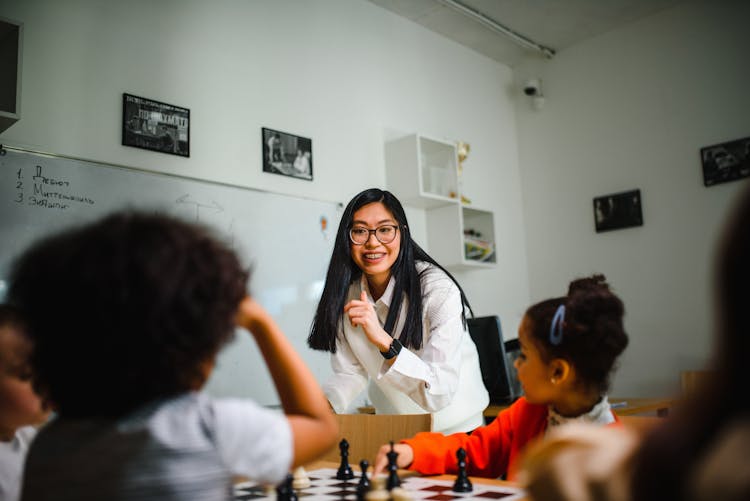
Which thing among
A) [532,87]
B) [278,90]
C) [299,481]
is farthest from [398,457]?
[532,87]

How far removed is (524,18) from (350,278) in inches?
125

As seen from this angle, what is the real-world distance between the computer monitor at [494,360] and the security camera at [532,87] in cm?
243

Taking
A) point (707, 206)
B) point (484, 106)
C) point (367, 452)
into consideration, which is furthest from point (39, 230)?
point (707, 206)

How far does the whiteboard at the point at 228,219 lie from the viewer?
255 cm

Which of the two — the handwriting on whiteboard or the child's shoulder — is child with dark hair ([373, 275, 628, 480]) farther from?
the handwriting on whiteboard

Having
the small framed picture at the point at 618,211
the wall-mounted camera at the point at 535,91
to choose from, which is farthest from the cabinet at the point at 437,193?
the wall-mounted camera at the point at 535,91

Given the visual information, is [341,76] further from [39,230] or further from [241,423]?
[241,423]

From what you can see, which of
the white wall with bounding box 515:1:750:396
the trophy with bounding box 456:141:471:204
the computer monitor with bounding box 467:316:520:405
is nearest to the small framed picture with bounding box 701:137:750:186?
the white wall with bounding box 515:1:750:396

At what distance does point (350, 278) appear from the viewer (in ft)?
7.35

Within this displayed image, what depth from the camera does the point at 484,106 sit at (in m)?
5.05

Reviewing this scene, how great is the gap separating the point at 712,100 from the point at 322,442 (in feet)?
14.2

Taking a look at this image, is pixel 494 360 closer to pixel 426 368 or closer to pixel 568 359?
pixel 426 368

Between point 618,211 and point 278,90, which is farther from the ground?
point 278,90

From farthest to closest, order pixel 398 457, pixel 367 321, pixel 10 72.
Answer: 1. pixel 10 72
2. pixel 367 321
3. pixel 398 457
